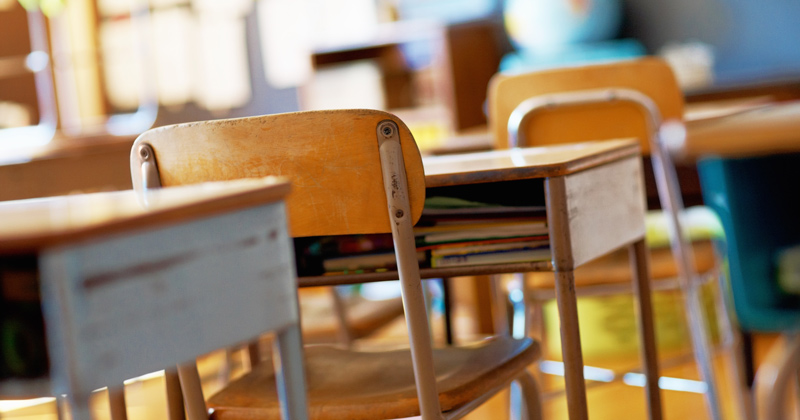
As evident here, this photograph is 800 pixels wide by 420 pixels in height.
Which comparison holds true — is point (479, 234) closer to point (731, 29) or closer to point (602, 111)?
point (602, 111)

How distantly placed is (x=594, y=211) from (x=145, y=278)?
0.72 metres

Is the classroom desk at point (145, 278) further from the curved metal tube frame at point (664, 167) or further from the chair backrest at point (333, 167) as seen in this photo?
the curved metal tube frame at point (664, 167)

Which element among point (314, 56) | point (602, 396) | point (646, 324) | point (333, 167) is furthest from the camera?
point (314, 56)

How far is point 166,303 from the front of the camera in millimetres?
740

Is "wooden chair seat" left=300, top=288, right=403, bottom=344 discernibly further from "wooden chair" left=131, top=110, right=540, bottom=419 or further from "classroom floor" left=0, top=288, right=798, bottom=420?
"wooden chair" left=131, top=110, right=540, bottom=419

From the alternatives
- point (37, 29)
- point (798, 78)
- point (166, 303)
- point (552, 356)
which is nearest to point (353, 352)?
point (166, 303)

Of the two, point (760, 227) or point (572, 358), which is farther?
point (572, 358)

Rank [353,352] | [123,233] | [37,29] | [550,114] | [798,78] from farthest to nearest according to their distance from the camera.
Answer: [37,29] → [798,78] → [550,114] → [353,352] → [123,233]

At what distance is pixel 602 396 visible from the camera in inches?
98.9

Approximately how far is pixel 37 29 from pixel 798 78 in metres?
3.49

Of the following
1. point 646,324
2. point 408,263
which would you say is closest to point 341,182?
point 408,263

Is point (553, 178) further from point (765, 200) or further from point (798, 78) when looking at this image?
point (798, 78)

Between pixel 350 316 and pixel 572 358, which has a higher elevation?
pixel 572 358

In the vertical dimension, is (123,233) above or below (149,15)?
below
